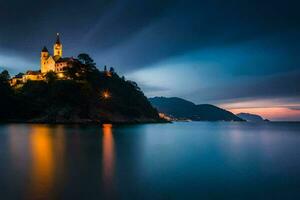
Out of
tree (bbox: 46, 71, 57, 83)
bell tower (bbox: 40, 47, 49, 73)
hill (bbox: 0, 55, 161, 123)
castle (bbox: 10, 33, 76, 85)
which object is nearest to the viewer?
hill (bbox: 0, 55, 161, 123)

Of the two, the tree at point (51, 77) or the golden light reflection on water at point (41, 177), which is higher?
the tree at point (51, 77)

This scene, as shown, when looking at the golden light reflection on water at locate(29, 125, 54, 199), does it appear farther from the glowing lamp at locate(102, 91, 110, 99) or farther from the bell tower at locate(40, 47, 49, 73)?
the bell tower at locate(40, 47, 49, 73)

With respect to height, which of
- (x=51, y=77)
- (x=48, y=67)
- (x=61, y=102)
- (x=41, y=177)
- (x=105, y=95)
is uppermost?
(x=48, y=67)

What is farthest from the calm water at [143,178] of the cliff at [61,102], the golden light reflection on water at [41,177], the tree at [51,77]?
the tree at [51,77]

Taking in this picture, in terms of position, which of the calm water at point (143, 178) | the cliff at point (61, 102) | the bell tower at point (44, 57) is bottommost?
the calm water at point (143, 178)

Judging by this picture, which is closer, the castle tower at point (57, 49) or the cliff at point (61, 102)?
the cliff at point (61, 102)

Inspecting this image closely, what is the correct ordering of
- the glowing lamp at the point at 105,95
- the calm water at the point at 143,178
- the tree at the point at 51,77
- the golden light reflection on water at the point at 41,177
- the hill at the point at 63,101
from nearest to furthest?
the golden light reflection on water at the point at 41,177 < the calm water at the point at 143,178 < the hill at the point at 63,101 < the tree at the point at 51,77 < the glowing lamp at the point at 105,95

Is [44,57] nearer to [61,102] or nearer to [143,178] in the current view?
[61,102]

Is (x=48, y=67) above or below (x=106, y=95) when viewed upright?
above

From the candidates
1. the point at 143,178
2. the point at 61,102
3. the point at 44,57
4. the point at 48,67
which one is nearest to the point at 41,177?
the point at 143,178

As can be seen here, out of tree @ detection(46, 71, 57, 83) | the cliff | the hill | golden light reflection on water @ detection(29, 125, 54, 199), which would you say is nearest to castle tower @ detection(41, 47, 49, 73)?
tree @ detection(46, 71, 57, 83)

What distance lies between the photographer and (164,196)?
16.0m

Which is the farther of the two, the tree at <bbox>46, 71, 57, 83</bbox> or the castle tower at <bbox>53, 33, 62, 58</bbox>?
the castle tower at <bbox>53, 33, 62, 58</bbox>

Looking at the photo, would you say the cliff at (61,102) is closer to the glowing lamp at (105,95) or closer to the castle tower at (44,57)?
the glowing lamp at (105,95)
